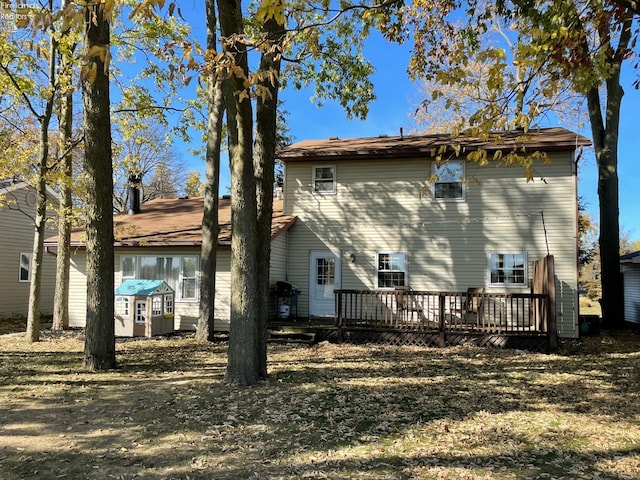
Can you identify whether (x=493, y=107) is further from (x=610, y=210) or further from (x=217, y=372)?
(x=610, y=210)

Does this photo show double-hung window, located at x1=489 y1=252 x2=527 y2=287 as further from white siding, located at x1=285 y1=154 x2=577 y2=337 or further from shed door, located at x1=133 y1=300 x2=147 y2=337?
shed door, located at x1=133 y1=300 x2=147 y2=337

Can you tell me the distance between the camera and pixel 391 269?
552 inches

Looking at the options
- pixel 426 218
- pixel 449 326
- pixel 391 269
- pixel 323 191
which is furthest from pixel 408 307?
pixel 323 191

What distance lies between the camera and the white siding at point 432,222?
12.7m

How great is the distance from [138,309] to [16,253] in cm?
912

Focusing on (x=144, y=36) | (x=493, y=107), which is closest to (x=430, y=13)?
(x=493, y=107)

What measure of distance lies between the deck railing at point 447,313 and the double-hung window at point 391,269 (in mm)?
535

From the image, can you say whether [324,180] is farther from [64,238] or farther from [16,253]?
[16,253]

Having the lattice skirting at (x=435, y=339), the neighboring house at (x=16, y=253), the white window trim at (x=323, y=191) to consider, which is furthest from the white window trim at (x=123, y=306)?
the neighboring house at (x=16, y=253)

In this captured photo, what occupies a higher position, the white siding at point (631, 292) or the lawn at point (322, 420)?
the white siding at point (631, 292)

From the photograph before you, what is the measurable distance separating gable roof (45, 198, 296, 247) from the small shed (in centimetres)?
147

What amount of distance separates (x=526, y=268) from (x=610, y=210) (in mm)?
5306

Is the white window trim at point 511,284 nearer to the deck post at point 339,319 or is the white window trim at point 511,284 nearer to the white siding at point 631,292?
the deck post at point 339,319

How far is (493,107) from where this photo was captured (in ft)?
22.4
